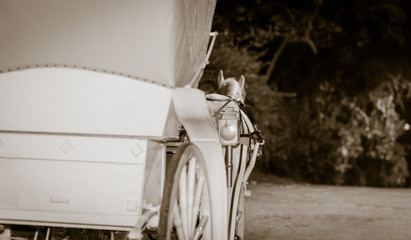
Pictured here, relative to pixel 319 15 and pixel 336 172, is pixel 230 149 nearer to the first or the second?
pixel 336 172

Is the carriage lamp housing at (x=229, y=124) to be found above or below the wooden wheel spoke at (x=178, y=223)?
above

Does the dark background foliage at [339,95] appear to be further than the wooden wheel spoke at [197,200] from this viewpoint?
Yes

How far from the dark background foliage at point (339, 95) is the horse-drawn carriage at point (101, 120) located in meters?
10.4

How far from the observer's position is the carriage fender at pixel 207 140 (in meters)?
3.62

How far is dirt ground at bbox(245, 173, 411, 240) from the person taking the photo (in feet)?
23.2

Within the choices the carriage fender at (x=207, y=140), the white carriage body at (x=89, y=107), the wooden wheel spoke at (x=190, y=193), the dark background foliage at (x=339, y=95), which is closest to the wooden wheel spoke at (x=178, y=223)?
the wooden wheel spoke at (x=190, y=193)

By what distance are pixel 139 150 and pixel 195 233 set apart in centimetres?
72

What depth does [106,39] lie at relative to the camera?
3.60 m

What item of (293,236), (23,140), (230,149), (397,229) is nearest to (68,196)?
(23,140)

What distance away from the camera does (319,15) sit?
18.6 m

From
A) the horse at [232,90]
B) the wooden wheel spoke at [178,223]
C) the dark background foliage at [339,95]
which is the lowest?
the wooden wheel spoke at [178,223]

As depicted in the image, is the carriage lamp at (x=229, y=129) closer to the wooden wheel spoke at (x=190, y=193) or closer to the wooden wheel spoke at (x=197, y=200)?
the wooden wheel spoke at (x=197, y=200)

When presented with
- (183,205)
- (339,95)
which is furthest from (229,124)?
(339,95)

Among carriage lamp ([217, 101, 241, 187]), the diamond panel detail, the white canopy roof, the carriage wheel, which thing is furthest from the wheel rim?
carriage lamp ([217, 101, 241, 187])
